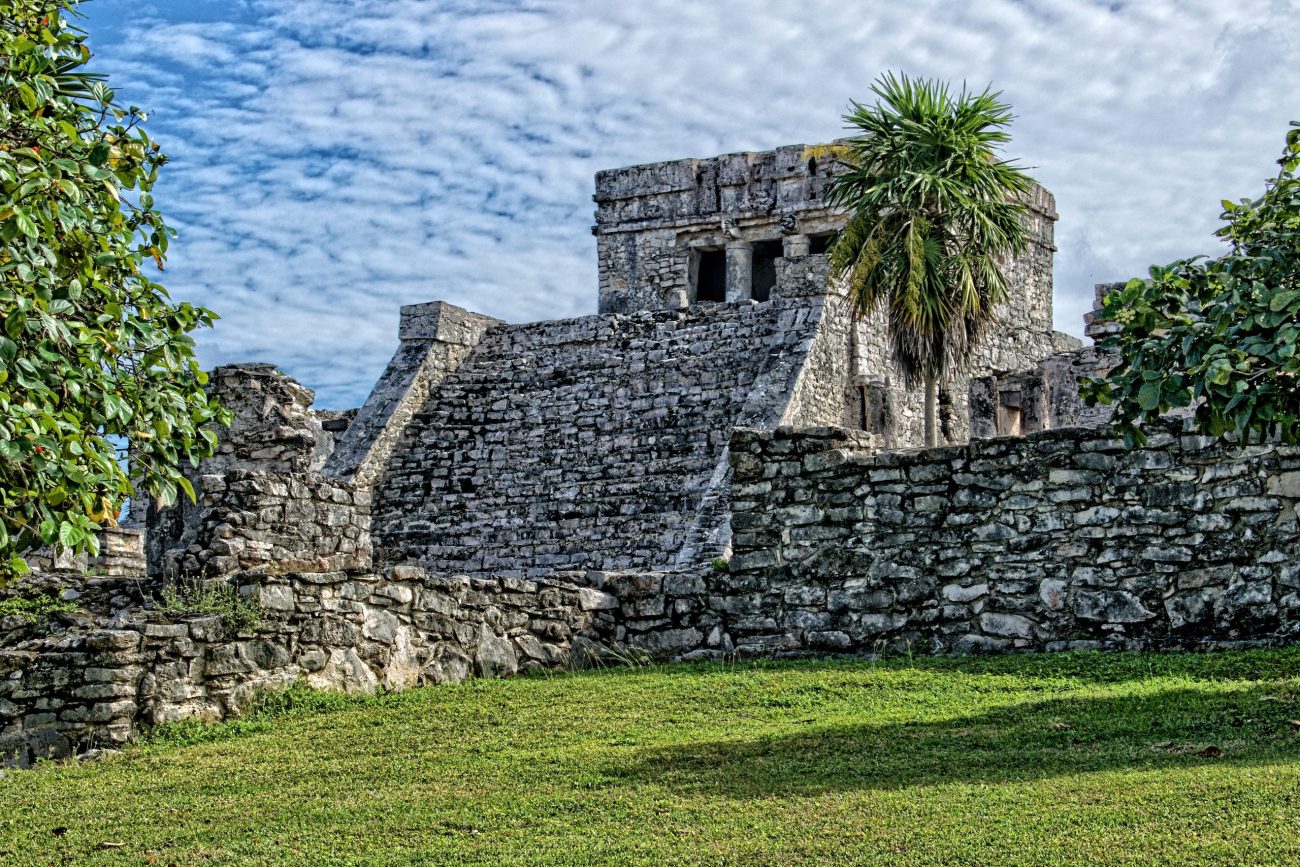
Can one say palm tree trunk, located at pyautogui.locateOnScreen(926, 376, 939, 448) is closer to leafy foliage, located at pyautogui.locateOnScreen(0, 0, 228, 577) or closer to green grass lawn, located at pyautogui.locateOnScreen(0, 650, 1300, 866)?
green grass lawn, located at pyautogui.locateOnScreen(0, 650, 1300, 866)

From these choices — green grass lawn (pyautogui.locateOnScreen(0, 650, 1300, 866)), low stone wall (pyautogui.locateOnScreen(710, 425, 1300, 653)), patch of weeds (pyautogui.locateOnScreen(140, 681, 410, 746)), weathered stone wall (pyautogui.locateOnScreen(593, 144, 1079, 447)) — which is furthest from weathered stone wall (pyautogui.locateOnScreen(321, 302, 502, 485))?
green grass lawn (pyautogui.locateOnScreen(0, 650, 1300, 866))

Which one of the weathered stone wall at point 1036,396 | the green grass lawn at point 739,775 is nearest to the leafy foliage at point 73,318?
the green grass lawn at point 739,775

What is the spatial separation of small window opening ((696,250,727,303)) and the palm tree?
9268 millimetres

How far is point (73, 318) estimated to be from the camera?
8242 millimetres

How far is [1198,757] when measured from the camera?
25.9 feet

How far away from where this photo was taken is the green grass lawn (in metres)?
6.84

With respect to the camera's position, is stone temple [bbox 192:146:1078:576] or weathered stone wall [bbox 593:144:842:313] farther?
weathered stone wall [bbox 593:144:842:313]

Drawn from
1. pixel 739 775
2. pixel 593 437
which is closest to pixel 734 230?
pixel 593 437

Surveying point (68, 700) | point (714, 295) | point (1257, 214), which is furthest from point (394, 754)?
point (714, 295)

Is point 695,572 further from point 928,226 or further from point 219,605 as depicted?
point 928,226

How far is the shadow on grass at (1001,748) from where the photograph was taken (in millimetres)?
7852

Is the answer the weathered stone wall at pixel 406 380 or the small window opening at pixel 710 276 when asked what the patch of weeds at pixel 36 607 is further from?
the small window opening at pixel 710 276

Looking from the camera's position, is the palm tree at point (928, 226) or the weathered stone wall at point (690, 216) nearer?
the palm tree at point (928, 226)

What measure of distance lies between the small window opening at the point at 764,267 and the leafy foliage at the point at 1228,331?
19.3 metres
